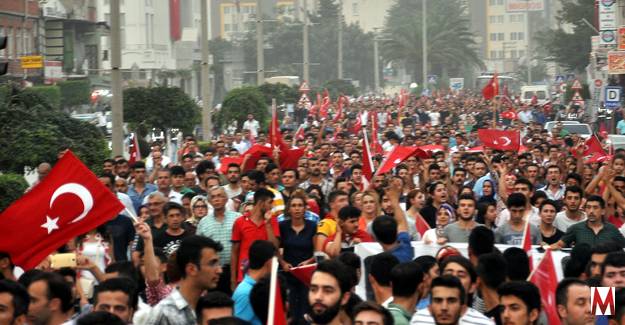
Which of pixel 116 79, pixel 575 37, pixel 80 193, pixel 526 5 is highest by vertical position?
pixel 526 5

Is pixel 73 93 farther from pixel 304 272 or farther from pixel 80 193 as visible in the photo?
pixel 80 193

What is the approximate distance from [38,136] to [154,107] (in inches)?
408

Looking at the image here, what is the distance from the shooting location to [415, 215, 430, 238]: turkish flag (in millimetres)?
13515

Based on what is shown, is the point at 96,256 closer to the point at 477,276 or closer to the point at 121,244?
the point at 121,244

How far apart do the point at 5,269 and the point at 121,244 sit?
3.27 metres

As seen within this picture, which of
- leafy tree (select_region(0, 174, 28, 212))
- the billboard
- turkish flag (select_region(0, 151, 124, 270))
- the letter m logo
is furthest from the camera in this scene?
the billboard

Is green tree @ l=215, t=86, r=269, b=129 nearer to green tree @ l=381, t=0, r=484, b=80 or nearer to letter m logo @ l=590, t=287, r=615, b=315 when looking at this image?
letter m logo @ l=590, t=287, r=615, b=315

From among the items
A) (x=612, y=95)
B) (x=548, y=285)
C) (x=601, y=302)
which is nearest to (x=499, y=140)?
(x=612, y=95)

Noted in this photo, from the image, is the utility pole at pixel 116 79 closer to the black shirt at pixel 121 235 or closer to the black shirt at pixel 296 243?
the black shirt at pixel 121 235

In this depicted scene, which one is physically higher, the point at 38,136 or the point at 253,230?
the point at 38,136

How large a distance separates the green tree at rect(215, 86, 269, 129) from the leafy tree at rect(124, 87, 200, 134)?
9.45 m

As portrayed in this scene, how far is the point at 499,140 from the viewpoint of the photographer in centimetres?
2286

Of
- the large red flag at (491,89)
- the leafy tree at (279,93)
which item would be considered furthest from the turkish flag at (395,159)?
the leafy tree at (279,93)

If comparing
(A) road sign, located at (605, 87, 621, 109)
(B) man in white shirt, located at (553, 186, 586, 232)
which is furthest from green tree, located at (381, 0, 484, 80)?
(B) man in white shirt, located at (553, 186, 586, 232)
